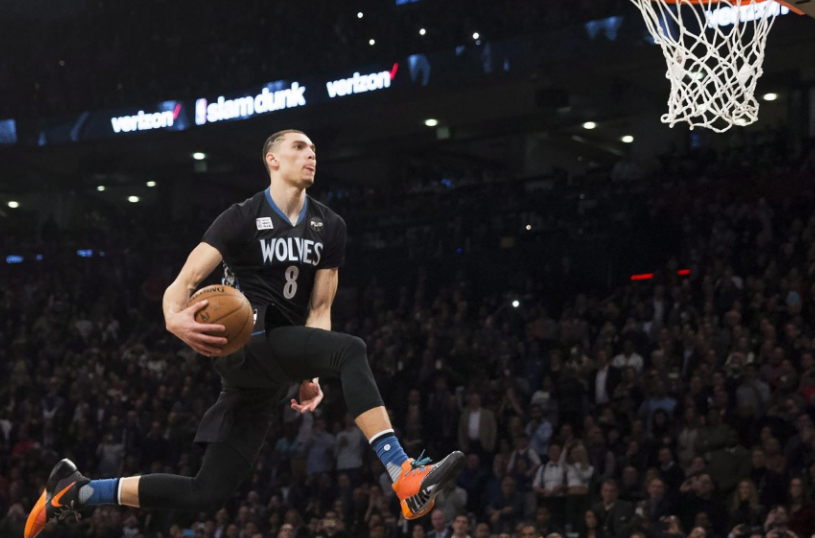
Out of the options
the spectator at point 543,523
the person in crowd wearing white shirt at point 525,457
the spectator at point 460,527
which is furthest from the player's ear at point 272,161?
the person in crowd wearing white shirt at point 525,457

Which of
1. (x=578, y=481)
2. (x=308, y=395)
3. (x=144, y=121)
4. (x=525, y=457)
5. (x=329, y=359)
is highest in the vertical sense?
(x=144, y=121)

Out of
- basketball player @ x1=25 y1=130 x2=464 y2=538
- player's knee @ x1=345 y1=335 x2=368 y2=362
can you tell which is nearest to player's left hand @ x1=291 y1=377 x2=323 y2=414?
basketball player @ x1=25 y1=130 x2=464 y2=538

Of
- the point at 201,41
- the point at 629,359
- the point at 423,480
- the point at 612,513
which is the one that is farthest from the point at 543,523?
the point at 201,41

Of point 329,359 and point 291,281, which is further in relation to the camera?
point 291,281

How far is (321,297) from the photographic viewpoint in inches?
233

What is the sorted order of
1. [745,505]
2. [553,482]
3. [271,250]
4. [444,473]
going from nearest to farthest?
[444,473] < [271,250] < [745,505] < [553,482]

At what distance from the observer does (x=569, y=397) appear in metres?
13.3

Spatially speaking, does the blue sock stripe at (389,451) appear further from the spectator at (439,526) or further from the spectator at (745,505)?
the spectator at (439,526)

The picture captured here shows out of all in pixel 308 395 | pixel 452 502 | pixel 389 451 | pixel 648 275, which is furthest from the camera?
pixel 648 275

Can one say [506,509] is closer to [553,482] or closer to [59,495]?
[553,482]

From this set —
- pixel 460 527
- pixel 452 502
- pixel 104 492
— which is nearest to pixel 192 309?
pixel 104 492

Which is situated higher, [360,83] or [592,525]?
[360,83]

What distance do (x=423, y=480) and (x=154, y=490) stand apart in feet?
5.54

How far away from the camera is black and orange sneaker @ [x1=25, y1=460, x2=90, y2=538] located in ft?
19.4
